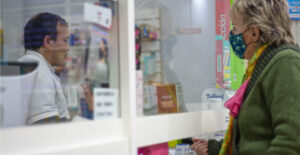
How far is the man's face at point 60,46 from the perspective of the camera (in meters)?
1.49

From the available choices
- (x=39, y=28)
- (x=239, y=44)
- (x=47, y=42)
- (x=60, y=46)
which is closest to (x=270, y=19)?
(x=239, y=44)

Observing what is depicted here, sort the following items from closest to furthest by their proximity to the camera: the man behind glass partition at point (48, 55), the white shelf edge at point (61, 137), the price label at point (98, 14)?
1. the white shelf edge at point (61, 137)
2. the price label at point (98, 14)
3. the man behind glass partition at point (48, 55)

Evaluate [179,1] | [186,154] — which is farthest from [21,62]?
[186,154]

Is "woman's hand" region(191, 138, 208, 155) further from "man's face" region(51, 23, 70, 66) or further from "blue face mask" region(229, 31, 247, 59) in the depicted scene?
"man's face" region(51, 23, 70, 66)

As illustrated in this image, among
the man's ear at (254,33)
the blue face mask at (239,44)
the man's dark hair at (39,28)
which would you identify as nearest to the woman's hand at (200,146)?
the blue face mask at (239,44)

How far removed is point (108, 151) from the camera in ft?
4.38

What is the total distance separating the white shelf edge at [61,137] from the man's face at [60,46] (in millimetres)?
321

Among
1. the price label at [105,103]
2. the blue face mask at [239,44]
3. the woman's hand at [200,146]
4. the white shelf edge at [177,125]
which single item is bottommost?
the woman's hand at [200,146]

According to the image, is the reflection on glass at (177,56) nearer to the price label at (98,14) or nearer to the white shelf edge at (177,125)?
the white shelf edge at (177,125)

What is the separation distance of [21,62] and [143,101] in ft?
1.77

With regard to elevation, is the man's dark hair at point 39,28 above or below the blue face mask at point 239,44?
above

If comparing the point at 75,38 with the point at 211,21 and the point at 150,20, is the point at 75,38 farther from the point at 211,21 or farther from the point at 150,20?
the point at 211,21

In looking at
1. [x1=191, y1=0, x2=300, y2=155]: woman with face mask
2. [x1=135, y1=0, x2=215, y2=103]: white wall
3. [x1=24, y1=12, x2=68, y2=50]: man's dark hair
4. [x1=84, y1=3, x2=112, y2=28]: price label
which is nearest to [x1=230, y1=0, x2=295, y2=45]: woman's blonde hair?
[x1=191, y1=0, x2=300, y2=155]: woman with face mask

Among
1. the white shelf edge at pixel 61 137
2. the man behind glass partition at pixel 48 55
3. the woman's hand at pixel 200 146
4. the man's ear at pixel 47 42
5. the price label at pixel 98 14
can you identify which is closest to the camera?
the white shelf edge at pixel 61 137
